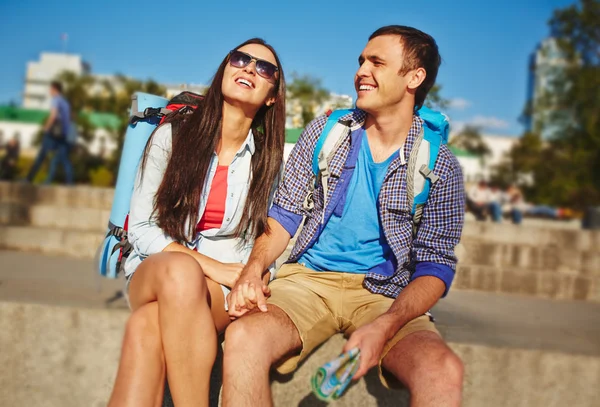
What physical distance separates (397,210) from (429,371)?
79 centimetres

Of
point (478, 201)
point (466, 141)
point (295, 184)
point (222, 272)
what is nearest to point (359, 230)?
point (295, 184)

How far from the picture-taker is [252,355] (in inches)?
84.1

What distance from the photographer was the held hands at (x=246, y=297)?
235cm

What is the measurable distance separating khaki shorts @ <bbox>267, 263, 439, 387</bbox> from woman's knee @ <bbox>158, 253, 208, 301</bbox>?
1.13 feet

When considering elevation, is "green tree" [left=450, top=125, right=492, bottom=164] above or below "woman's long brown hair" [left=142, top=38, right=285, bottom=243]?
above

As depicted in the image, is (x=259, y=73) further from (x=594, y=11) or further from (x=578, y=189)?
(x=578, y=189)

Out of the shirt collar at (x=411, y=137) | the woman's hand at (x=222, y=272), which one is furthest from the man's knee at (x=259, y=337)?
the shirt collar at (x=411, y=137)

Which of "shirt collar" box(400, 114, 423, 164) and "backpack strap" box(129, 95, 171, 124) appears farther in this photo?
"backpack strap" box(129, 95, 171, 124)

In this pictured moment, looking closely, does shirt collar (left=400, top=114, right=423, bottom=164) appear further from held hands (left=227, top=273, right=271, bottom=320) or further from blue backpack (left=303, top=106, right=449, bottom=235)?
held hands (left=227, top=273, right=271, bottom=320)

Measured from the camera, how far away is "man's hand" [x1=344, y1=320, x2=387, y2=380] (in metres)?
2.09

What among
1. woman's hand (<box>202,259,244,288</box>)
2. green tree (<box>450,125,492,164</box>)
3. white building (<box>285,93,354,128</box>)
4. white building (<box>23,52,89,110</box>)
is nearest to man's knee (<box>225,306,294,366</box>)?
woman's hand (<box>202,259,244,288</box>)

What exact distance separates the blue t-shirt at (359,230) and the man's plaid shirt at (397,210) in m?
0.05

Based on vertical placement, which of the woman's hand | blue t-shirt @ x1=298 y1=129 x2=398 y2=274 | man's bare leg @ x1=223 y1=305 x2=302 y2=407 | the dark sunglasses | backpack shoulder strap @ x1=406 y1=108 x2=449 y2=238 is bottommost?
man's bare leg @ x1=223 y1=305 x2=302 y2=407

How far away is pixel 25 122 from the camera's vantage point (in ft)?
154
